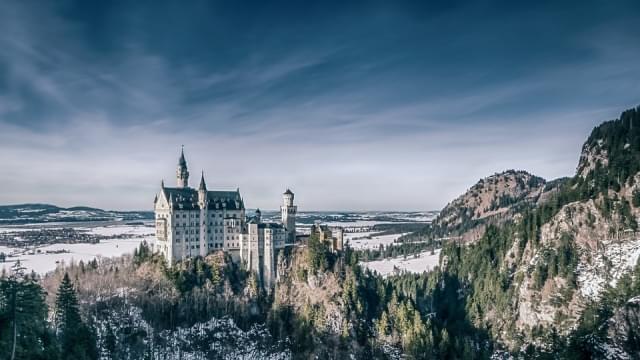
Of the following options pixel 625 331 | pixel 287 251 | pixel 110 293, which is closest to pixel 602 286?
pixel 625 331

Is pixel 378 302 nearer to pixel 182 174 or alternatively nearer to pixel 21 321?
pixel 182 174

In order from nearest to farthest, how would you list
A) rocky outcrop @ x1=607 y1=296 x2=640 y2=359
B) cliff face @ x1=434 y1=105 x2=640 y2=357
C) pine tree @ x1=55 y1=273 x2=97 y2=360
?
pine tree @ x1=55 y1=273 x2=97 y2=360
rocky outcrop @ x1=607 y1=296 x2=640 y2=359
cliff face @ x1=434 y1=105 x2=640 y2=357

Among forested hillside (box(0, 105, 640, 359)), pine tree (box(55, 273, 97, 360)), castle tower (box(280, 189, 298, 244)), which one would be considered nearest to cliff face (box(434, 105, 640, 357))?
forested hillside (box(0, 105, 640, 359))

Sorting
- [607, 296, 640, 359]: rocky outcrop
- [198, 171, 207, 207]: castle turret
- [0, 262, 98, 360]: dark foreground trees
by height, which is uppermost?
[198, 171, 207, 207]: castle turret

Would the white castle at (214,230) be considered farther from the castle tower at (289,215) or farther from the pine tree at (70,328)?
the pine tree at (70,328)

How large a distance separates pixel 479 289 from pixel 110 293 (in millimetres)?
97666

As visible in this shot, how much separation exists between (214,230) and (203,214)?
5.24m

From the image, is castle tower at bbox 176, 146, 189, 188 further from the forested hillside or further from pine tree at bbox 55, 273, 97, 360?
pine tree at bbox 55, 273, 97, 360

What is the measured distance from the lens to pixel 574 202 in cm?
12962

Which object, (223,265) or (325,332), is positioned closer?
(325,332)

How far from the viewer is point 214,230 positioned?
130 meters

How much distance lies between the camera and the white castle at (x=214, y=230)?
408 feet

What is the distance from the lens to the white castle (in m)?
124

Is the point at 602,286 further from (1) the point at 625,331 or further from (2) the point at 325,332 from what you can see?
(2) the point at 325,332
